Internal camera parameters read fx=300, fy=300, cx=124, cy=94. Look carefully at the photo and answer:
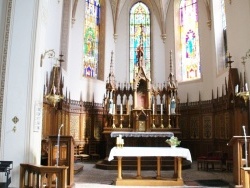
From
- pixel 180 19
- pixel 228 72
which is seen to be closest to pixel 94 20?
pixel 180 19

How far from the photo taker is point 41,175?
244 inches

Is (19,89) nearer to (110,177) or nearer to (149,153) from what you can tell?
(149,153)

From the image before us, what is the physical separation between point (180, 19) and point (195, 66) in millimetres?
3107

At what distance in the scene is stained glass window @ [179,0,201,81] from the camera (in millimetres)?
16531

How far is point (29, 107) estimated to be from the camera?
24.3 feet

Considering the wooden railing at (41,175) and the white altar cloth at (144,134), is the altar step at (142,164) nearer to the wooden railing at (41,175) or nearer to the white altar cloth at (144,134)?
the white altar cloth at (144,134)

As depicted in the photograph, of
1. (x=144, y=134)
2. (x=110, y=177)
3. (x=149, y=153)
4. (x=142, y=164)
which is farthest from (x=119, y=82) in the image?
(x=149, y=153)

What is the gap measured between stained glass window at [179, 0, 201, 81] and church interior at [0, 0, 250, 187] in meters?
0.06

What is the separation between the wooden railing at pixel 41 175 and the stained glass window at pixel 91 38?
9.87 m

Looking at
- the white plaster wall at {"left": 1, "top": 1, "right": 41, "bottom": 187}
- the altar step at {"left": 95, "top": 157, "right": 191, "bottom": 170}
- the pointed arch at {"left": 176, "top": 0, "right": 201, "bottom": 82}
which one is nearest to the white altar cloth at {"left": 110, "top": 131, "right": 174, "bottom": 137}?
the altar step at {"left": 95, "top": 157, "right": 191, "bottom": 170}

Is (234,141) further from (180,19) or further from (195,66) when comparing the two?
(180,19)

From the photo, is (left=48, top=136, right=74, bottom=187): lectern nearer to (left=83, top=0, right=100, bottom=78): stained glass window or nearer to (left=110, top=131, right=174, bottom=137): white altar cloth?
(left=110, top=131, right=174, bottom=137): white altar cloth

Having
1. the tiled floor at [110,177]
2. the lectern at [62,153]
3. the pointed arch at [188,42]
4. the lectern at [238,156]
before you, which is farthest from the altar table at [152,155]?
the pointed arch at [188,42]

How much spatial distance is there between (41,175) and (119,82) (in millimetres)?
10236
